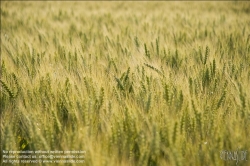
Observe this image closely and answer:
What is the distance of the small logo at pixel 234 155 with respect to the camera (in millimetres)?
878

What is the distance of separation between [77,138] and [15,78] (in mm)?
864

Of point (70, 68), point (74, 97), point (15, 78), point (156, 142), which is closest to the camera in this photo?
point (156, 142)

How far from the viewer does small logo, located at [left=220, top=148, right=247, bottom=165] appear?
88cm

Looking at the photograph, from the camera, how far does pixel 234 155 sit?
0.88 meters

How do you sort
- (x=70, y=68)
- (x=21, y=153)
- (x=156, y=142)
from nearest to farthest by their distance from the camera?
(x=156, y=142)
(x=21, y=153)
(x=70, y=68)

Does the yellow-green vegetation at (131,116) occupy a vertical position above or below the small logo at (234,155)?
above

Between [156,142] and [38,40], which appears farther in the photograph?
[38,40]

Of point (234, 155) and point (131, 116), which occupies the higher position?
point (131, 116)

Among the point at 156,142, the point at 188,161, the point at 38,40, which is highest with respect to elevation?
the point at 38,40

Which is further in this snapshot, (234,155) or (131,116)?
(131,116)

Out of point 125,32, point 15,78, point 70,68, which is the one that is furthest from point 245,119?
point 125,32

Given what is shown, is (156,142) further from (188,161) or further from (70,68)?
(70,68)

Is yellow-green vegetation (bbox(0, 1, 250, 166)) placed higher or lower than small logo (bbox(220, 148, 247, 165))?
higher

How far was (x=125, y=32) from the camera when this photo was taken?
3.25 meters
